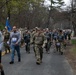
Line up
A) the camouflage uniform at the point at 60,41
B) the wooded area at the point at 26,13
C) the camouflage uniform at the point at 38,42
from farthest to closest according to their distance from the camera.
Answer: the wooded area at the point at 26,13 → the camouflage uniform at the point at 60,41 → the camouflage uniform at the point at 38,42

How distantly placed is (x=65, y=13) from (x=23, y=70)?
53456 mm

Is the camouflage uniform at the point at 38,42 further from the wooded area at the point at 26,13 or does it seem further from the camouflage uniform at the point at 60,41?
the wooded area at the point at 26,13

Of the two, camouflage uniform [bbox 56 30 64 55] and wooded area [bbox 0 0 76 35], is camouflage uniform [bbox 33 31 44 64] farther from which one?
wooded area [bbox 0 0 76 35]

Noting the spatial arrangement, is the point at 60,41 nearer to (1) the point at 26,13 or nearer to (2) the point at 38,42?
(2) the point at 38,42

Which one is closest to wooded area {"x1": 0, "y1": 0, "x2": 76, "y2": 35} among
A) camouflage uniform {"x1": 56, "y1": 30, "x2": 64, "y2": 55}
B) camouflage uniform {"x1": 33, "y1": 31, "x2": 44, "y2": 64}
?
camouflage uniform {"x1": 56, "y1": 30, "x2": 64, "y2": 55}

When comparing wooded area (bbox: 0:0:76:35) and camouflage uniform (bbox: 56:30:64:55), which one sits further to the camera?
wooded area (bbox: 0:0:76:35)

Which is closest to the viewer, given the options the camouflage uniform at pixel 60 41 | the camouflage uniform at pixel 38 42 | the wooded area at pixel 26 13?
the camouflage uniform at pixel 38 42

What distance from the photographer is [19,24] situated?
5828 centimetres

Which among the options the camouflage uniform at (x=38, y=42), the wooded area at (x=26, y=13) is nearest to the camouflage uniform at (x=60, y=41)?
the camouflage uniform at (x=38, y=42)

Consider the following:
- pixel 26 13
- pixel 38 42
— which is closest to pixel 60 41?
pixel 38 42

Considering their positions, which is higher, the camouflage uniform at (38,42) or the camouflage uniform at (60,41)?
the camouflage uniform at (38,42)

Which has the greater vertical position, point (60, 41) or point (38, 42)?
point (38, 42)

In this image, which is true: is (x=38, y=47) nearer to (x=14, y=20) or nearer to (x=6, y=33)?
(x=6, y=33)

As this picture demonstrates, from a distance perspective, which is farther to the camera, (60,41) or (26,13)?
(26,13)
